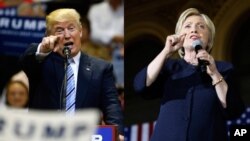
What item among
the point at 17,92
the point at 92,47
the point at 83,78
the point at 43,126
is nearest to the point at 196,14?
the point at 83,78

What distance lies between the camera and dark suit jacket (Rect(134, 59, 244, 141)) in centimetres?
286

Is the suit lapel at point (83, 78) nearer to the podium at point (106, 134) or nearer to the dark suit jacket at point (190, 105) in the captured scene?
the dark suit jacket at point (190, 105)

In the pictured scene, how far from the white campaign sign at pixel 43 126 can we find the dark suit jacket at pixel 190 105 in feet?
7.66

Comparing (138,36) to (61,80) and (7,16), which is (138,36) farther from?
(7,16)

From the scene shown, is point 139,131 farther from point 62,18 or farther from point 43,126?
point 43,126

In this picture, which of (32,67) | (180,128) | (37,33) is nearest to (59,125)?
(180,128)

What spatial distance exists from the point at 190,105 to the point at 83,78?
71 centimetres

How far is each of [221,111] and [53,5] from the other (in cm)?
183

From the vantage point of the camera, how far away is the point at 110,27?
173 inches

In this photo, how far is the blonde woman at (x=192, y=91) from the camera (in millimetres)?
2859

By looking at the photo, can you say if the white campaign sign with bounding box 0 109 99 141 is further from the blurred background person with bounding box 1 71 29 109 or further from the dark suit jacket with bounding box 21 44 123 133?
the blurred background person with bounding box 1 71 29 109

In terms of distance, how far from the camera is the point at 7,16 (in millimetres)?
4332

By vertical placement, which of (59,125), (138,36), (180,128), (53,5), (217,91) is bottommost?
(59,125)

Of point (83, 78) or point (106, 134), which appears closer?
point (106, 134)
